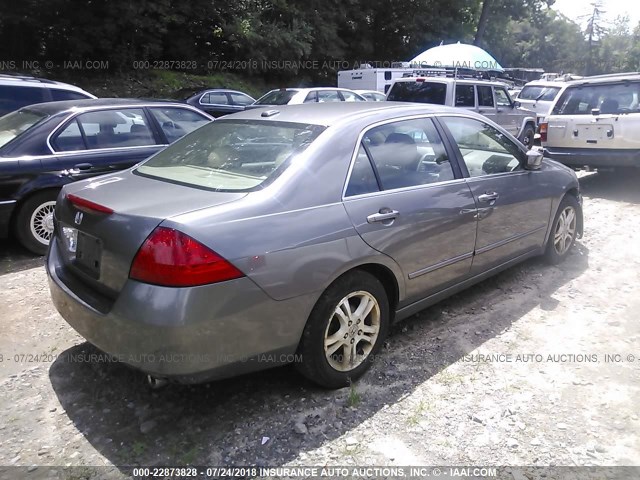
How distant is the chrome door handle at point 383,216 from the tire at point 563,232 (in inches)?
93.8

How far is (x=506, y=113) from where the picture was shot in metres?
11.3

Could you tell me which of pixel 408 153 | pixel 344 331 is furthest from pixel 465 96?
pixel 344 331

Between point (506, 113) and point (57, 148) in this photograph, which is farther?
point (506, 113)

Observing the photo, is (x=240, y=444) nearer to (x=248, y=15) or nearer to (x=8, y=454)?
(x=8, y=454)

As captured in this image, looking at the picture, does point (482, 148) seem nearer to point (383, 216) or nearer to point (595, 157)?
point (383, 216)

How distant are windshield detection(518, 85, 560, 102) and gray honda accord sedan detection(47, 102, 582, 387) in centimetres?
1326

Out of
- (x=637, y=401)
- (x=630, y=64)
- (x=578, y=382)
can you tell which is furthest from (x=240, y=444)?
(x=630, y=64)

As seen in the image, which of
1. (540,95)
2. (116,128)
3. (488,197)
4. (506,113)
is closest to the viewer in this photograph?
(488,197)

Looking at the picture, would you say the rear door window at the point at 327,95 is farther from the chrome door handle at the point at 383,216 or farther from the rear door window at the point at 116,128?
the chrome door handle at the point at 383,216

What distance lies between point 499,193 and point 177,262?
104 inches

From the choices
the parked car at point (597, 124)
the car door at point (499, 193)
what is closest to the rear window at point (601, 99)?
the parked car at point (597, 124)

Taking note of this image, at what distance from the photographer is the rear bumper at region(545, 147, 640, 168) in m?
7.58

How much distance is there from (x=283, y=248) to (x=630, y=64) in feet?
253

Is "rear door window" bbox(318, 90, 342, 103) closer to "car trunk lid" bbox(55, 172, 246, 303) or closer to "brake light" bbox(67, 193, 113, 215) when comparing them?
"car trunk lid" bbox(55, 172, 246, 303)
